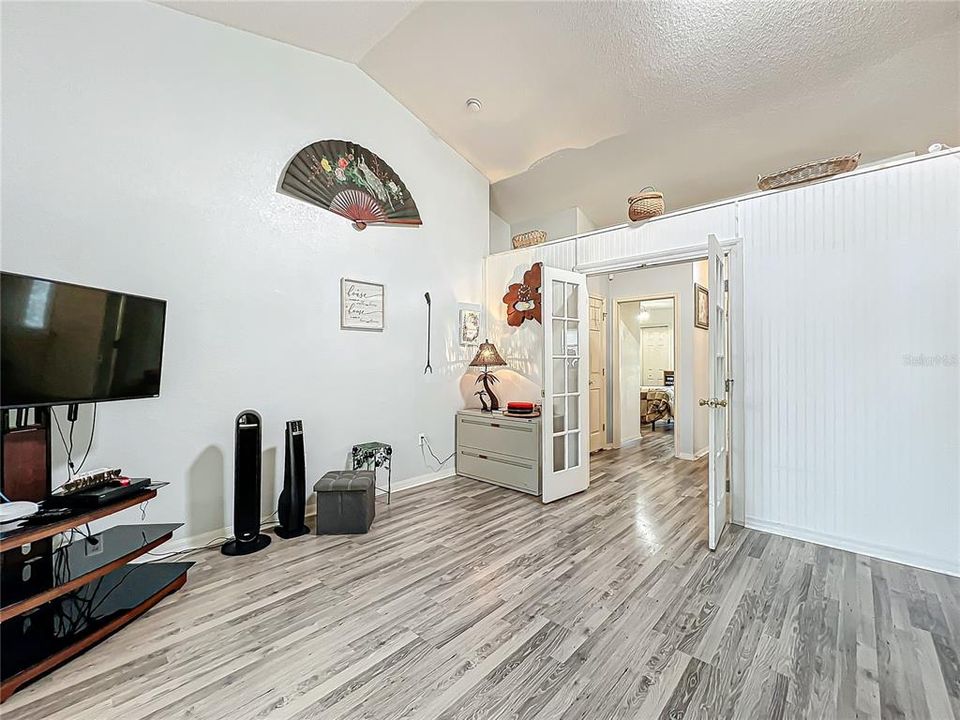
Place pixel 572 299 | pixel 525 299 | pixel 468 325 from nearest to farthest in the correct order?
pixel 572 299 < pixel 525 299 < pixel 468 325

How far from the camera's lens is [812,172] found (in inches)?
110

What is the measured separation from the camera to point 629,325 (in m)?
6.51

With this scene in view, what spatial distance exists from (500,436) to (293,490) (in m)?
1.85

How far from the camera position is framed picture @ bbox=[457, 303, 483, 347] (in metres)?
4.48

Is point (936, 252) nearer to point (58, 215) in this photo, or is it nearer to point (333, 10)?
point (333, 10)

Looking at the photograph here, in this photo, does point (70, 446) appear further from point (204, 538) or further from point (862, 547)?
point (862, 547)

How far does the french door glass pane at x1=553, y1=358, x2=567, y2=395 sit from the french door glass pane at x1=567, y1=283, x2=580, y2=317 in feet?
1.51

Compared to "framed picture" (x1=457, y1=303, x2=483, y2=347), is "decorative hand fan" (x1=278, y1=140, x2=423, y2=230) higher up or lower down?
higher up

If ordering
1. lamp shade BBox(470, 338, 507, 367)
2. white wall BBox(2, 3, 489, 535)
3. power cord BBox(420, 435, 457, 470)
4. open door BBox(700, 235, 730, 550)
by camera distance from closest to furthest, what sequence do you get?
white wall BBox(2, 3, 489, 535), open door BBox(700, 235, 730, 550), power cord BBox(420, 435, 457, 470), lamp shade BBox(470, 338, 507, 367)

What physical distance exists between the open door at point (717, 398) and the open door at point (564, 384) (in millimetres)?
1177

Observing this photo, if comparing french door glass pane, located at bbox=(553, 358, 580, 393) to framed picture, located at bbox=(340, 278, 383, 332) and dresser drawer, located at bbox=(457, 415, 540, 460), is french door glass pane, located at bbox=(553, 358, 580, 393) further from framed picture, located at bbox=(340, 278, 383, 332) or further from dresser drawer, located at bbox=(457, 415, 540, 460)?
framed picture, located at bbox=(340, 278, 383, 332)

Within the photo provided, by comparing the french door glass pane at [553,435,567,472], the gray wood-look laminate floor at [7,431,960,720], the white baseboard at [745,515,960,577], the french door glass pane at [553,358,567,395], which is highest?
the french door glass pane at [553,358,567,395]

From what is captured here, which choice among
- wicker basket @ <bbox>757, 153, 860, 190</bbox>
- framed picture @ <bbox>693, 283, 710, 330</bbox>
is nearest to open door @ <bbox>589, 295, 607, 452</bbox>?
framed picture @ <bbox>693, 283, 710, 330</bbox>

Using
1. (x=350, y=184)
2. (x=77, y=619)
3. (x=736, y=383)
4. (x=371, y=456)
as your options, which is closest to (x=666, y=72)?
(x=736, y=383)
